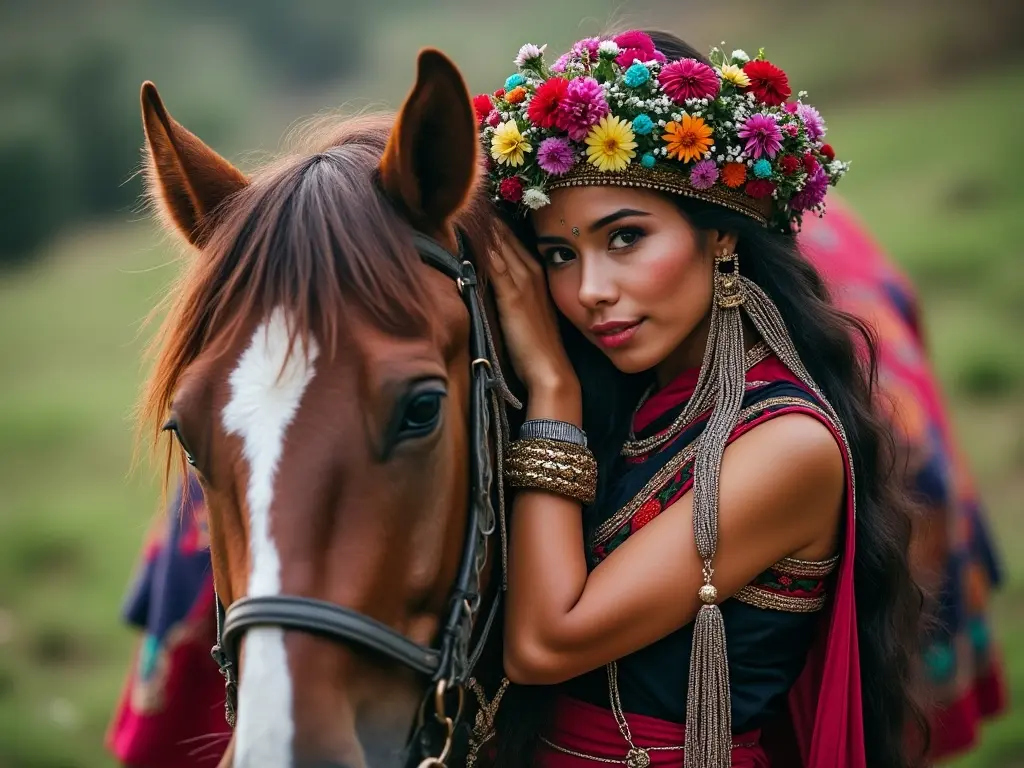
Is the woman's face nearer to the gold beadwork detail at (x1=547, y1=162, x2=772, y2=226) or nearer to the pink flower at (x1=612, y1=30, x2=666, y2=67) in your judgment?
the gold beadwork detail at (x1=547, y1=162, x2=772, y2=226)

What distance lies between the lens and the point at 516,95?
2170mm

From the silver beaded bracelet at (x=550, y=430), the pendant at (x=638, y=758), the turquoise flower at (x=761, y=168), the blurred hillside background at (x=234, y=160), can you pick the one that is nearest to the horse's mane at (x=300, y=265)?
the silver beaded bracelet at (x=550, y=430)

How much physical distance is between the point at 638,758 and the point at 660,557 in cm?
39

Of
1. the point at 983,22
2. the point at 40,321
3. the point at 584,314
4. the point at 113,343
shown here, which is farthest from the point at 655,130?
the point at 983,22

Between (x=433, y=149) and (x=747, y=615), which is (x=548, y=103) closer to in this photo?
(x=433, y=149)

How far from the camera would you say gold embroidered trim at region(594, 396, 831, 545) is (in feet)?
6.56

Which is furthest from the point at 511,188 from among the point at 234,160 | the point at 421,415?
the point at 234,160

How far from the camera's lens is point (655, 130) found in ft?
6.79

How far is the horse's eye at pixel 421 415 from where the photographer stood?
1.71m

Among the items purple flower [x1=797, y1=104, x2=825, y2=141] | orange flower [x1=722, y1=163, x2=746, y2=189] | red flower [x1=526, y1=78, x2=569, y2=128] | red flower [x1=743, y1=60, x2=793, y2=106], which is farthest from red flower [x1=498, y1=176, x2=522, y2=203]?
purple flower [x1=797, y1=104, x2=825, y2=141]

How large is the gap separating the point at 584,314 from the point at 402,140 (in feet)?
1.64

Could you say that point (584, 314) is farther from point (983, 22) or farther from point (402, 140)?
point (983, 22)

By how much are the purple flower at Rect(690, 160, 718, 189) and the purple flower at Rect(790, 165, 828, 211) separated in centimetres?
26

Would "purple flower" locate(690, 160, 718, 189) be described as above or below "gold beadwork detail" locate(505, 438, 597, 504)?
above
